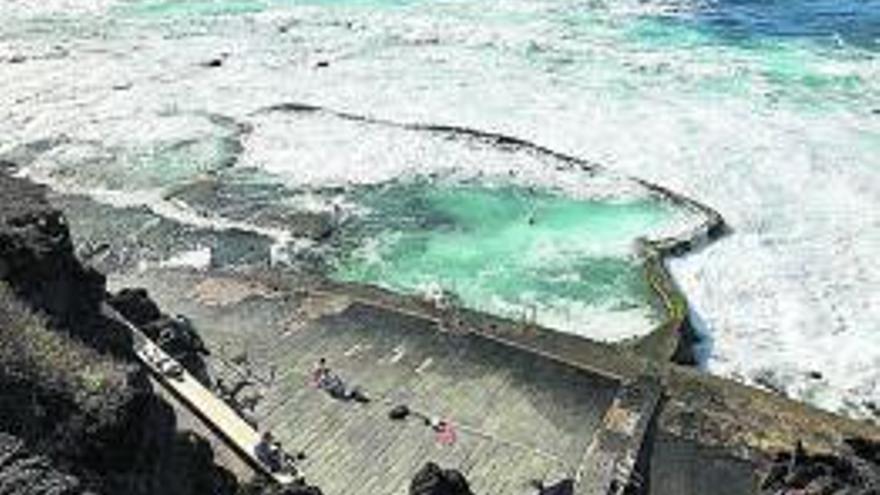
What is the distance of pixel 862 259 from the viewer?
40.1m

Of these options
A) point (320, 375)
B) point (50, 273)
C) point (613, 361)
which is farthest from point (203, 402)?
point (613, 361)

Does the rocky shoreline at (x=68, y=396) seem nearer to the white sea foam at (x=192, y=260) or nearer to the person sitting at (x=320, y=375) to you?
the person sitting at (x=320, y=375)

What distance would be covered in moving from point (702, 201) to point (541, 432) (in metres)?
17.8

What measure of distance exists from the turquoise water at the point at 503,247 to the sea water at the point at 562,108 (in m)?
1.23

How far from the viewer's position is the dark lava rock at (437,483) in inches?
961

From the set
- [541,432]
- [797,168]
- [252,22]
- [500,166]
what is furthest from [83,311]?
[252,22]

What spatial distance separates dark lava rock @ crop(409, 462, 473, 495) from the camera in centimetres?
2441

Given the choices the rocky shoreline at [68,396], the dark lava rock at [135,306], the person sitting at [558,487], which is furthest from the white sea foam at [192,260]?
the person sitting at [558,487]

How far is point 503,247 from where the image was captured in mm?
41156

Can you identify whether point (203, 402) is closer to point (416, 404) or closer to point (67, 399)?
point (416, 404)

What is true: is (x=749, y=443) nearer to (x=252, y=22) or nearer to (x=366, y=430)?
(x=366, y=430)

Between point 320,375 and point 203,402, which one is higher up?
A: point 203,402

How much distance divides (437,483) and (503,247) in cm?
1743

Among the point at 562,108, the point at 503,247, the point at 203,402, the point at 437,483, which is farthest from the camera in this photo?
the point at 562,108
